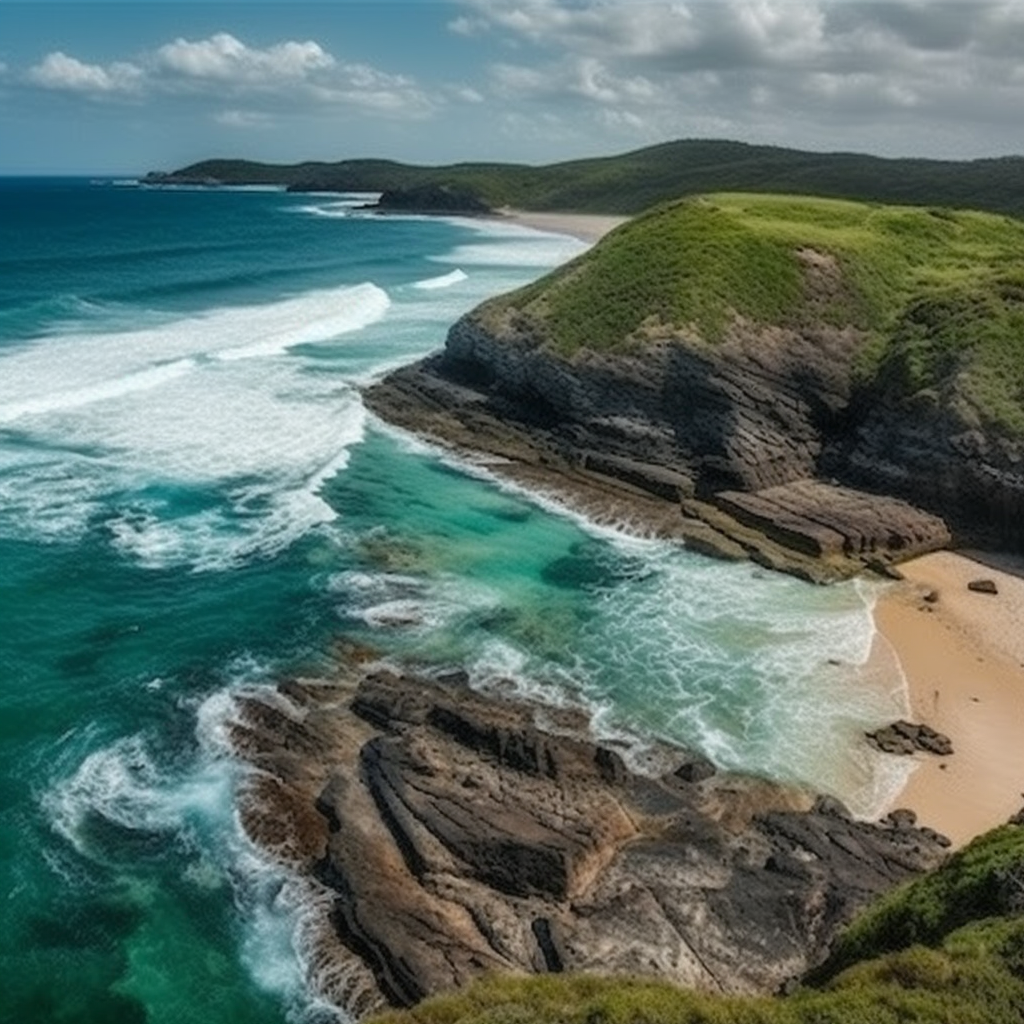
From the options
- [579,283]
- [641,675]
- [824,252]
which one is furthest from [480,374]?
[641,675]

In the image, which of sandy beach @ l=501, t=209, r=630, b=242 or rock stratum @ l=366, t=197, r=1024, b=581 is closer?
rock stratum @ l=366, t=197, r=1024, b=581

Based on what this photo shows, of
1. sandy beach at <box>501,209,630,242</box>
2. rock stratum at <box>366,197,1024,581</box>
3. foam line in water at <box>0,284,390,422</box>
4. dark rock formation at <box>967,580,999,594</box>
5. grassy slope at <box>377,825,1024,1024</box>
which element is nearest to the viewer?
grassy slope at <box>377,825,1024,1024</box>

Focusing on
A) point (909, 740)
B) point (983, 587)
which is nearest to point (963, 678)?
point (909, 740)

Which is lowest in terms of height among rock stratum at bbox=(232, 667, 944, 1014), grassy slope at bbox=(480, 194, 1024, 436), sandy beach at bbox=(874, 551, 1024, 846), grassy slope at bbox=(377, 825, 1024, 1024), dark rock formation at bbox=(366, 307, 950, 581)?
sandy beach at bbox=(874, 551, 1024, 846)

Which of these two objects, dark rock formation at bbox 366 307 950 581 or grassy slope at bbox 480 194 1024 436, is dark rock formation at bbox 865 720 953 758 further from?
grassy slope at bbox 480 194 1024 436

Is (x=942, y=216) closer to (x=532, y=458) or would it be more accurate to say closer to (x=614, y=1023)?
(x=532, y=458)

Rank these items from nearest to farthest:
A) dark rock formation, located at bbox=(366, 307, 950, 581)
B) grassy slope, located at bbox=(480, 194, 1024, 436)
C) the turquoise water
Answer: the turquoise water
dark rock formation, located at bbox=(366, 307, 950, 581)
grassy slope, located at bbox=(480, 194, 1024, 436)

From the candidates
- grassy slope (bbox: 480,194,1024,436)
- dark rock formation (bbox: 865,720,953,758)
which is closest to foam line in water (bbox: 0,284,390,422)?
grassy slope (bbox: 480,194,1024,436)

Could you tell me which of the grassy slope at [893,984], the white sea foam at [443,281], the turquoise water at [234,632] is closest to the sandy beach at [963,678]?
the turquoise water at [234,632]
